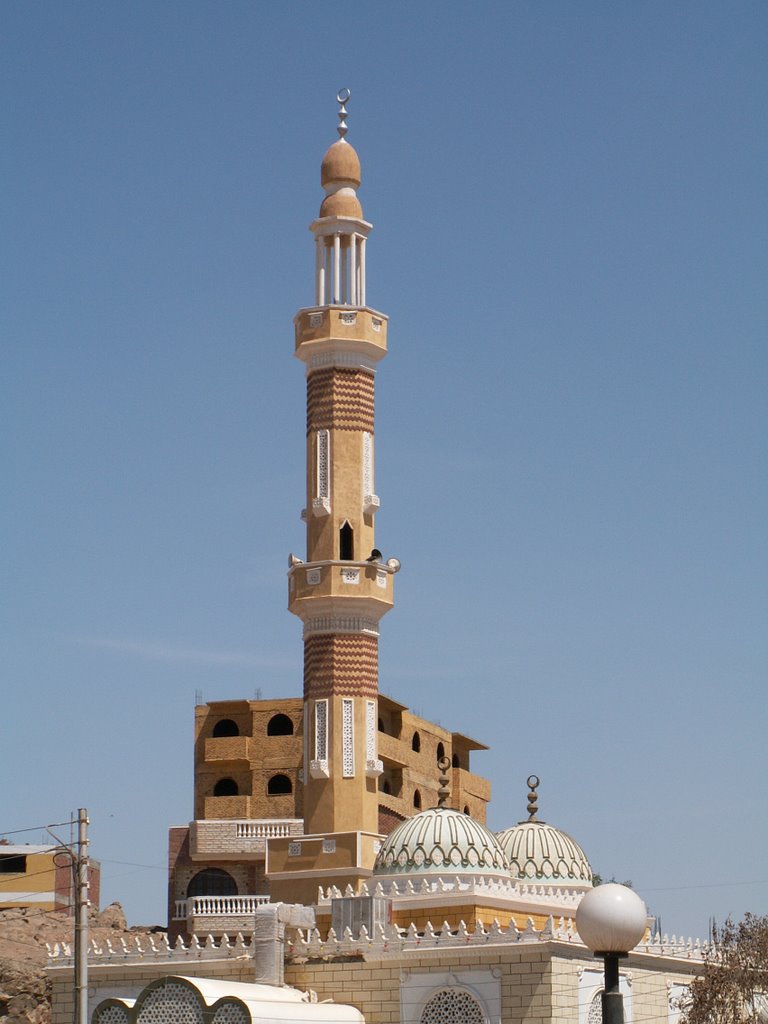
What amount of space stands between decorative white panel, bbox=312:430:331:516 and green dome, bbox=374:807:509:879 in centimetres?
1083

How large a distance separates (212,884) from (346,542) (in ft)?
69.0

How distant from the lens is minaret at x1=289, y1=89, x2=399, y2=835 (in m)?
46.2

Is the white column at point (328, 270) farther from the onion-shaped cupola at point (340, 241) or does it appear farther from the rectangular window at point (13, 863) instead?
the rectangular window at point (13, 863)

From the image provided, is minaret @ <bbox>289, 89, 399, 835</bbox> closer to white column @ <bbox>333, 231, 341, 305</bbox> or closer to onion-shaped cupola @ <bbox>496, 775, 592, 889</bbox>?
white column @ <bbox>333, 231, 341, 305</bbox>

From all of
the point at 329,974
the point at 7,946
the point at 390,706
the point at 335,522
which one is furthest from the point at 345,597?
the point at 390,706

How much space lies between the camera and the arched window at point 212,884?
63.7 m

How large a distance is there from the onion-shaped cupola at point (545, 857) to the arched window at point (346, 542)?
922cm

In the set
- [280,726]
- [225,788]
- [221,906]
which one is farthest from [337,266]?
[225,788]

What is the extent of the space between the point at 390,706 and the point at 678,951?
108 ft

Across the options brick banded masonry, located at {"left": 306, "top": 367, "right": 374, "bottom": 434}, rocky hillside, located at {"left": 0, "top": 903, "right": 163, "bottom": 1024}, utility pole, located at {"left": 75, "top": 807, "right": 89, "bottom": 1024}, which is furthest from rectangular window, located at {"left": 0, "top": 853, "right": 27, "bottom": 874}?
utility pole, located at {"left": 75, "top": 807, "right": 89, "bottom": 1024}

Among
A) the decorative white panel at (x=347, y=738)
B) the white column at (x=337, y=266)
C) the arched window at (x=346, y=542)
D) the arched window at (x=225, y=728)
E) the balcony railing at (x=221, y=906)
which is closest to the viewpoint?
the decorative white panel at (x=347, y=738)

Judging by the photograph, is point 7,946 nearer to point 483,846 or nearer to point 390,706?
point 390,706

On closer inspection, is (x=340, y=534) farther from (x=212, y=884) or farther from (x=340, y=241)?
(x=212, y=884)

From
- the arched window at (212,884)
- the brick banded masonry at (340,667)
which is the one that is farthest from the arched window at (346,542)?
the arched window at (212,884)
